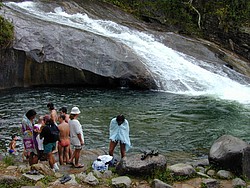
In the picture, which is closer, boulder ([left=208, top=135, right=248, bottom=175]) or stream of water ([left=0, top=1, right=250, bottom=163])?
boulder ([left=208, top=135, right=248, bottom=175])

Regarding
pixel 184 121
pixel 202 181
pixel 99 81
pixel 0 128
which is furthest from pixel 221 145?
pixel 99 81

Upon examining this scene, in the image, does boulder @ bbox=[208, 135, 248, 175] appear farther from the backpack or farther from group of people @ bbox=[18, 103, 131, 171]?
the backpack

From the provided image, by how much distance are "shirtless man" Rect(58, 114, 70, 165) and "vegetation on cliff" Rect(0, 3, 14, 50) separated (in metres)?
11.7

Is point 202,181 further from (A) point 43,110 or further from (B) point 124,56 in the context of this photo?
(B) point 124,56

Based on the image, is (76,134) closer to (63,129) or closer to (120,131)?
(63,129)

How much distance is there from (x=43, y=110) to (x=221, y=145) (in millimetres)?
9022

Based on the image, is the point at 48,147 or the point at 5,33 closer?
the point at 48,147

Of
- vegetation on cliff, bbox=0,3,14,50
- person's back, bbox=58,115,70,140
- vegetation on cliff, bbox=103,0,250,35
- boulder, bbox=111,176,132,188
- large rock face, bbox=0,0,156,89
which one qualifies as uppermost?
vegetation on cliff, bbox=103,0,250,35

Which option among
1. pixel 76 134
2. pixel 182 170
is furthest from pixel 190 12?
pixel 182 170

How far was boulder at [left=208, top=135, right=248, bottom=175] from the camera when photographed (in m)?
8.84

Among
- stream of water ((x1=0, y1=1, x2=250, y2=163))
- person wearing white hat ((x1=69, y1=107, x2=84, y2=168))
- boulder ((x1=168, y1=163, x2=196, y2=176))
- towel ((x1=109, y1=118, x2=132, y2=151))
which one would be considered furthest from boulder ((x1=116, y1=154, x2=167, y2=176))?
stream of water ((x1=0, y1=1, x2=250, y2=163))

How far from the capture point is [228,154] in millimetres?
8969

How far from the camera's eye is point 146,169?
28.2 ft

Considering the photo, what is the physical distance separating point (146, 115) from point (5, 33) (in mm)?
9862
